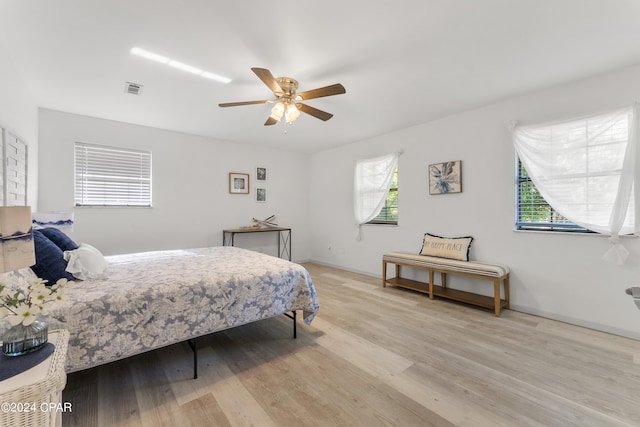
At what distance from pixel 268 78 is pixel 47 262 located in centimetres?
205

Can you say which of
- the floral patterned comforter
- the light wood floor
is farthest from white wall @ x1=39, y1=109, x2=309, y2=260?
the light wood floor

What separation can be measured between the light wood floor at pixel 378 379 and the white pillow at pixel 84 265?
2.34 ft

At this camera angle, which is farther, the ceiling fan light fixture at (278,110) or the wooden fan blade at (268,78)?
the ceiling fan light fixture at (278,110)

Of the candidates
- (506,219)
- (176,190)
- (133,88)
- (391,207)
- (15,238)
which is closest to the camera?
(15,238)

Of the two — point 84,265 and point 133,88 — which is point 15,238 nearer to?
point 84,265

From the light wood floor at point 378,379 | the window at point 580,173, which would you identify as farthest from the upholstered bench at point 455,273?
the window at point 580,173

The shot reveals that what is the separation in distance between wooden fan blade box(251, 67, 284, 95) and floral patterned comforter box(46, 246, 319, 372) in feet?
5.33

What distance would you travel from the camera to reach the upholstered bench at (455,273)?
3.08 m

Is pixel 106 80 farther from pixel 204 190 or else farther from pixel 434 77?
pixel 434 77

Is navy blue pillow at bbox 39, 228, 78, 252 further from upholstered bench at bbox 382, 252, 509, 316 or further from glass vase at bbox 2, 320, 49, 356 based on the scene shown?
upholstered bench at bbox 382, 252, 509, 316

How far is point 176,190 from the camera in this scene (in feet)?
14.8

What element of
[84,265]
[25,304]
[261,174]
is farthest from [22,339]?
[261,174]

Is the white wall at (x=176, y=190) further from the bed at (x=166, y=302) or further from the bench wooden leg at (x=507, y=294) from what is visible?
the bench wooden leg at (x=507, y=294)

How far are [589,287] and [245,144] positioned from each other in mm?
5370
